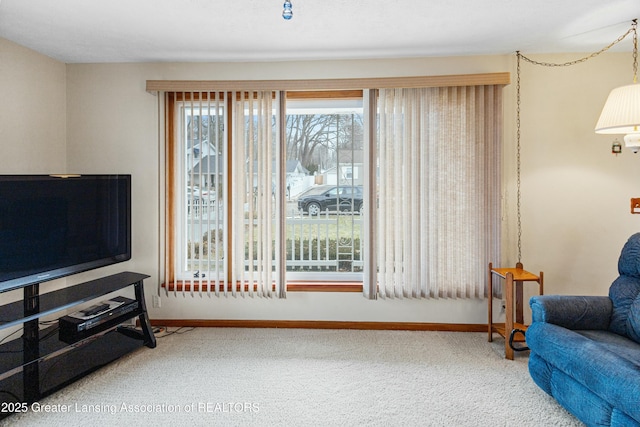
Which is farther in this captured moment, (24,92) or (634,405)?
(24,92)

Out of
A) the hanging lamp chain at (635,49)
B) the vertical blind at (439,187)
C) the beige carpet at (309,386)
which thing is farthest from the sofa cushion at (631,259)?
the hanging lamp chain at (635,49)

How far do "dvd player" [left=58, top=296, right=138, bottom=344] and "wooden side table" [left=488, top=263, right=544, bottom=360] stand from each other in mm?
2973

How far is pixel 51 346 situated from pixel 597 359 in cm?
325

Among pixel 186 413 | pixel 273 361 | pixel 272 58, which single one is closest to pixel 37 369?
pixel 186 413

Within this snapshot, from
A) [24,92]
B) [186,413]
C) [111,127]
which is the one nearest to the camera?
[186,413]

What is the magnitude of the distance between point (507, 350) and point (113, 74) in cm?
414

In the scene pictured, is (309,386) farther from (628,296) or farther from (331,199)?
(628,296)

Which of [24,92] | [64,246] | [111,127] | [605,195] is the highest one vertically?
[24,92]

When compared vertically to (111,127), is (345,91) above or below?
above

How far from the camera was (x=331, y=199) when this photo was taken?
10.8 feet

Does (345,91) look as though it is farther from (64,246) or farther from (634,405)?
(634,405)

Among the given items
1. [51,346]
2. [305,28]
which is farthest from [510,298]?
[51,346]

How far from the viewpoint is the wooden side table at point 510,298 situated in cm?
253

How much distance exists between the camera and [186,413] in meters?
1.97
